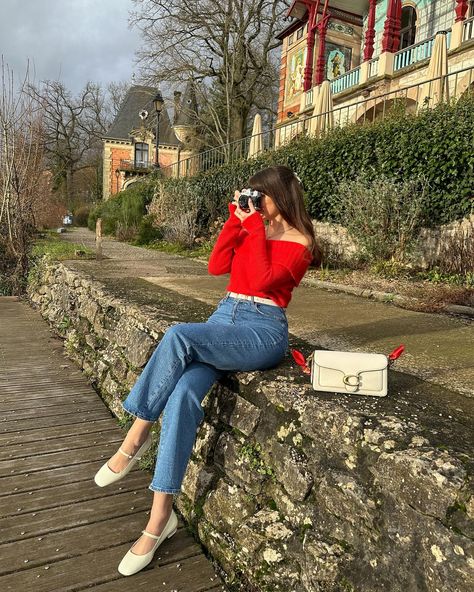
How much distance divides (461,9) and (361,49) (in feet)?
22.8

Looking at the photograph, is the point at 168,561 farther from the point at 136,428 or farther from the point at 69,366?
the point at 69,366

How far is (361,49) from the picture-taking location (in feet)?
61.1

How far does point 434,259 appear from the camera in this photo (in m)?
6.09

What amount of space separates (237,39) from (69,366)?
2142 centimetres

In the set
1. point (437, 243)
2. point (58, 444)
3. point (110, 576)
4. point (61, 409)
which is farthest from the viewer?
point (437, 243)

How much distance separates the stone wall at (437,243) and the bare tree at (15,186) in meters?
6.34

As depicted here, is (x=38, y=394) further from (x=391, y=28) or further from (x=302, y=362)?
(x=391, y=28)

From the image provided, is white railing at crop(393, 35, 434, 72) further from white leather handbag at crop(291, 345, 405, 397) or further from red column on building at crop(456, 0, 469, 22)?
white leather handbag at crop(291, 345, 405, 397)

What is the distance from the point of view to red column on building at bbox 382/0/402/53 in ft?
46.3

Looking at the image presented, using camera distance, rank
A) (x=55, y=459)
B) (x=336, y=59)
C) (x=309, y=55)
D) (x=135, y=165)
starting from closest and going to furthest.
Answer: (x=55, y=459) → (x=309, y=55) → (x=336, y=59) → (x=135, y=165)

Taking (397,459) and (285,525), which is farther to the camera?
(285,525)

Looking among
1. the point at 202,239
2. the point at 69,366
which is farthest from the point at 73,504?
the point at 202,239

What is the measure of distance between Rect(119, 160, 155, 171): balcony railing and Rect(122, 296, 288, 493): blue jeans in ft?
123

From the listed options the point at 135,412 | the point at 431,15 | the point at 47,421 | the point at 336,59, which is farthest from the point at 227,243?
the point at 336,59
